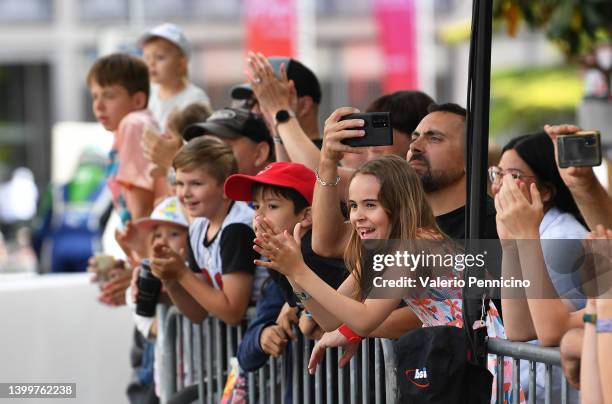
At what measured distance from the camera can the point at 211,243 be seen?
16.7ft

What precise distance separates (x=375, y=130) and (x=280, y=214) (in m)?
0.67

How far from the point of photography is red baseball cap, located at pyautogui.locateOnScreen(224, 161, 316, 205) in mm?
4441

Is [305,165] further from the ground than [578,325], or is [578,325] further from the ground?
[305,165]

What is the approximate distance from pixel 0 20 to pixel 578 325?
1299 inches

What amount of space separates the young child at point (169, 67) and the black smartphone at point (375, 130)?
2.69 metres

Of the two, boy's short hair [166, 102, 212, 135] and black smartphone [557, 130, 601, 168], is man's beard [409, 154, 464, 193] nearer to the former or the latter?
black smartphone [557, 130, 601, 168]

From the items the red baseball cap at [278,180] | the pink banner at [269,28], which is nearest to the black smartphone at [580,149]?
the red baseball cap at [278,180]

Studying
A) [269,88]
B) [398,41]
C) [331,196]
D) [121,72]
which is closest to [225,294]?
[269,88]

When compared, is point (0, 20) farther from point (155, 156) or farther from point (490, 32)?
point (490, 32)

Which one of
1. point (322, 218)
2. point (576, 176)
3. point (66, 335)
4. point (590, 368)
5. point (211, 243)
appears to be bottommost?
point (66, 335)

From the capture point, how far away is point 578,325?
333cm

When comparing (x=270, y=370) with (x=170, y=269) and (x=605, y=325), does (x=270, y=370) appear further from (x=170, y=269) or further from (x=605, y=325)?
(x=605, y=325)

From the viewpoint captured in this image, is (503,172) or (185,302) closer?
(503,172)

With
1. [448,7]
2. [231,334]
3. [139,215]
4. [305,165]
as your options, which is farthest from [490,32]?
[448,7]
